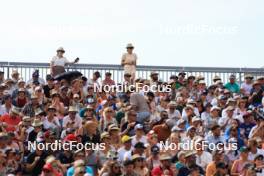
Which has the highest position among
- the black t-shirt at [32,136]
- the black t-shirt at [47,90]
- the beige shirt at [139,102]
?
the black t-shirt at [47,90]

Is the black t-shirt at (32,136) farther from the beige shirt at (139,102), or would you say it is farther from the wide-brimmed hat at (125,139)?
the beige shirt at (139,102)

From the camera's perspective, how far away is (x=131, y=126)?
21.8 metres

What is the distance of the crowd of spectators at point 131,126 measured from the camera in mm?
19234

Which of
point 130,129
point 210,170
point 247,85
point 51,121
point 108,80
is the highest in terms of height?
point 108,80

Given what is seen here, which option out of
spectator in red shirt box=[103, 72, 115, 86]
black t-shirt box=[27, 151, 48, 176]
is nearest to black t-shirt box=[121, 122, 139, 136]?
black t-shirt box=[27, 151, 48, 176]

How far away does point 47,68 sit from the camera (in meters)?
29.2

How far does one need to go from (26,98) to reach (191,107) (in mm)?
4000

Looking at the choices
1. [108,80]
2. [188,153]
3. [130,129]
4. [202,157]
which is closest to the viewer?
[188,153]

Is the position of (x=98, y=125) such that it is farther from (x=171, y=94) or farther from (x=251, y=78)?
(x=251, y=78)

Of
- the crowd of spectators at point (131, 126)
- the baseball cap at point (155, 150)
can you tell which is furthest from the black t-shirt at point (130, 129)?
the baseball cap at point (155, 150)

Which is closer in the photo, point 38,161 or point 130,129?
point 38,161

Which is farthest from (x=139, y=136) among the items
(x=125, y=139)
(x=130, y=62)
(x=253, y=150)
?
(x=130, y=62)

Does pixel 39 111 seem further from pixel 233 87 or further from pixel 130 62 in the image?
pixel 233 87

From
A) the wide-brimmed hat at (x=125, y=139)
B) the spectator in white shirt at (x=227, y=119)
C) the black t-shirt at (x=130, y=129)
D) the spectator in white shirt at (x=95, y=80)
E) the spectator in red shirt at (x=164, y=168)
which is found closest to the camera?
the spectator in red shirt at (x=164, y=168)
